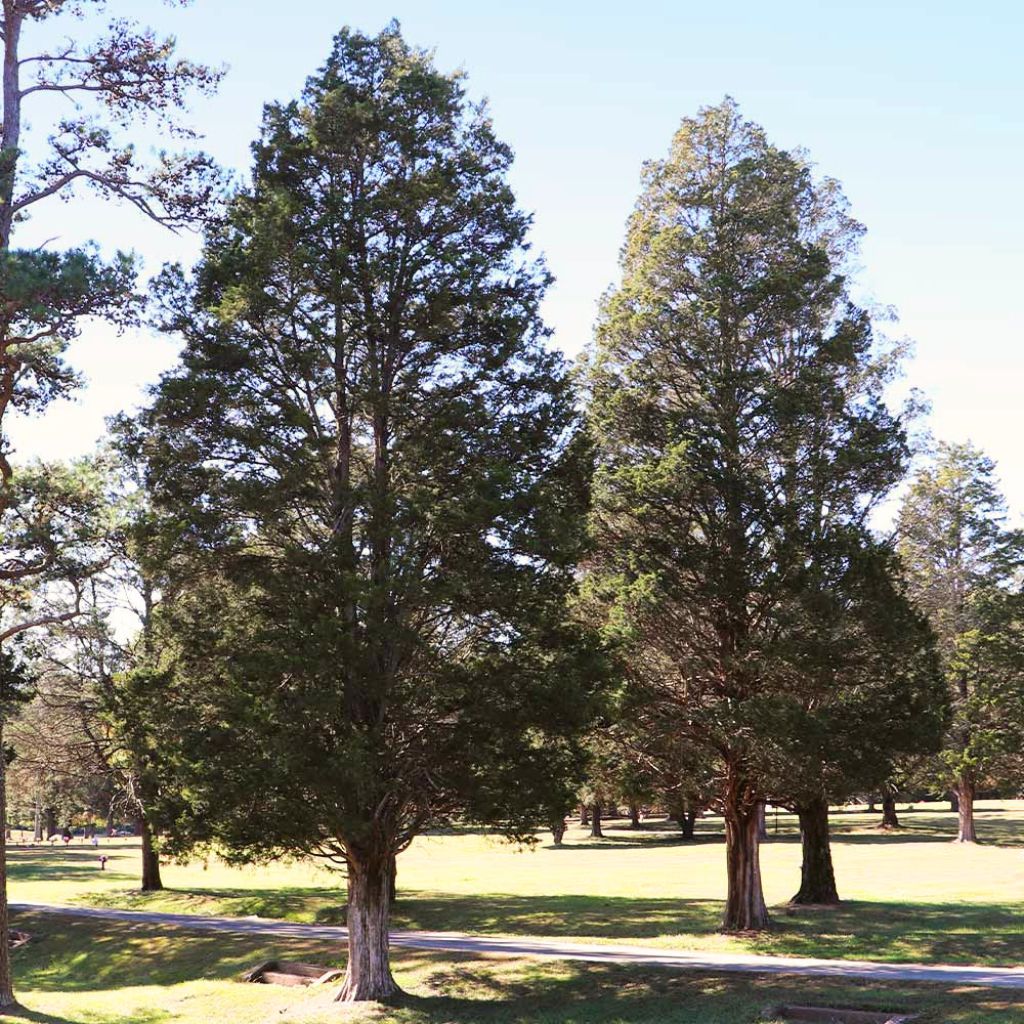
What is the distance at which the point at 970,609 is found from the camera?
147ft

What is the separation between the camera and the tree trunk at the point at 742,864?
22.0 metres

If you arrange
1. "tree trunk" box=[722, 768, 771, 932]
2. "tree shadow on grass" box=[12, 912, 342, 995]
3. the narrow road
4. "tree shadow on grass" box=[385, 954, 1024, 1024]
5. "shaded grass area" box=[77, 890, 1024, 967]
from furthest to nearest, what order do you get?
"tree shadow on grass" box=[12, 912, 342, 995] < "tree trunk" box=[722, 768, 771, 932] < "shaded grass area" box=[77, 890, 1024, 967] < the narrow road < "tree shadow on grass" box=[385, 954, 1024, 1024]

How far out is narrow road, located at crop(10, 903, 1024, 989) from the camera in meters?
16.6

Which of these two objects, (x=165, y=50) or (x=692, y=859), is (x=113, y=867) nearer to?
(x=692, y=859)

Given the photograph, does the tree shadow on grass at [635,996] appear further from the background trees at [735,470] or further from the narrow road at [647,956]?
the background trees at [735,470]

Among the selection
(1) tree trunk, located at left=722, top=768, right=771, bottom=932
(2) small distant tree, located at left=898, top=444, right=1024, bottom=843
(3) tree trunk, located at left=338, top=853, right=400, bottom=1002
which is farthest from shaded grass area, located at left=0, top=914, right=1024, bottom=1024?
(2) small distant tree, located at left=898, top=444, right=1024, bottom=843

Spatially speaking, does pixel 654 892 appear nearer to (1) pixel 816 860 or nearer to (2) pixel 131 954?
(1) pixel 816 860

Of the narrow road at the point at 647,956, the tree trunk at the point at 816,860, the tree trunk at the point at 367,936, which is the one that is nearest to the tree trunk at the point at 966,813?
the tree trunk at the point at 816,860

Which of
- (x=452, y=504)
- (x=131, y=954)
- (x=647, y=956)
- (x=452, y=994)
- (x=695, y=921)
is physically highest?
(x=452, y=504)

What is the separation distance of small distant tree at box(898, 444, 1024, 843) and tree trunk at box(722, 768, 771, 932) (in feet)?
62.3

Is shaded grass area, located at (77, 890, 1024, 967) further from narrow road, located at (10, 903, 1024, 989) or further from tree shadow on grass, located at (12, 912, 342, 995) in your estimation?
tree shadow on grass, located at (12, 912, 342, 995)

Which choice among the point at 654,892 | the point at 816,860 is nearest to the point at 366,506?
the point at 816,860

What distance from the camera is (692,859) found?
45.2 m

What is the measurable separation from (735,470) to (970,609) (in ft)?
90.1
